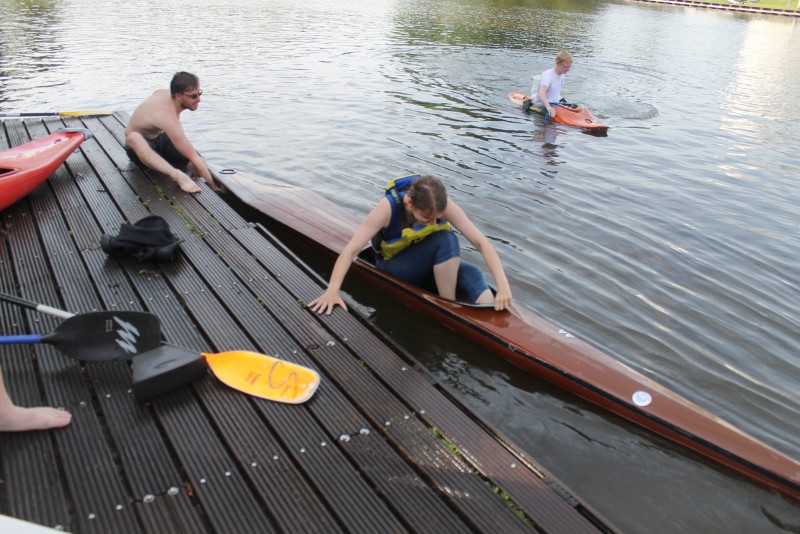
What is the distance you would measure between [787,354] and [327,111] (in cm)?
986

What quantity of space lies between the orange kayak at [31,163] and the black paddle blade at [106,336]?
109 inches

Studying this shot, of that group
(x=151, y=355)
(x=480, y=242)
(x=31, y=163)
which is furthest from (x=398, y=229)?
(x=31, y=163)

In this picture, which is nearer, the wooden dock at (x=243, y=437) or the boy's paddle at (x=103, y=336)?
the wooden dock at (x=243, y=437)

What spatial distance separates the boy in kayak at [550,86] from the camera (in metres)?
12.3

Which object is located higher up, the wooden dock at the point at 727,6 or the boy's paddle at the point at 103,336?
the wooden dock at the point at 727,6

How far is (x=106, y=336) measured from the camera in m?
3.26

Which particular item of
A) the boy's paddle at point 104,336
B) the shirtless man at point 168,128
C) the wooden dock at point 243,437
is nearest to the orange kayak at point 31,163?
the shirtless man at point 168,128

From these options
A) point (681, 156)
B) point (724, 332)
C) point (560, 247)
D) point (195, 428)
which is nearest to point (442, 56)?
point (681, 156)

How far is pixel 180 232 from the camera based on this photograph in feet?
17.1

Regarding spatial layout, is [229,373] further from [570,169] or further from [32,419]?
[570,169]

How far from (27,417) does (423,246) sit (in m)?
3.17

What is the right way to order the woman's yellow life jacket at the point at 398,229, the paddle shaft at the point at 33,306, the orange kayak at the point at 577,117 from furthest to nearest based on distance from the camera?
the orange kayak at the point at 577,117 → the woman's yellow life jacket at the point at 398,229 → the paddle shaft at the point at 33,306

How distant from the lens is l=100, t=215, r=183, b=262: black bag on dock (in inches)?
179

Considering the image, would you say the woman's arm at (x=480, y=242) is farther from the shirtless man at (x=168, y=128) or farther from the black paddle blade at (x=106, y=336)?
the shirtless man at (x=168, y=128)
